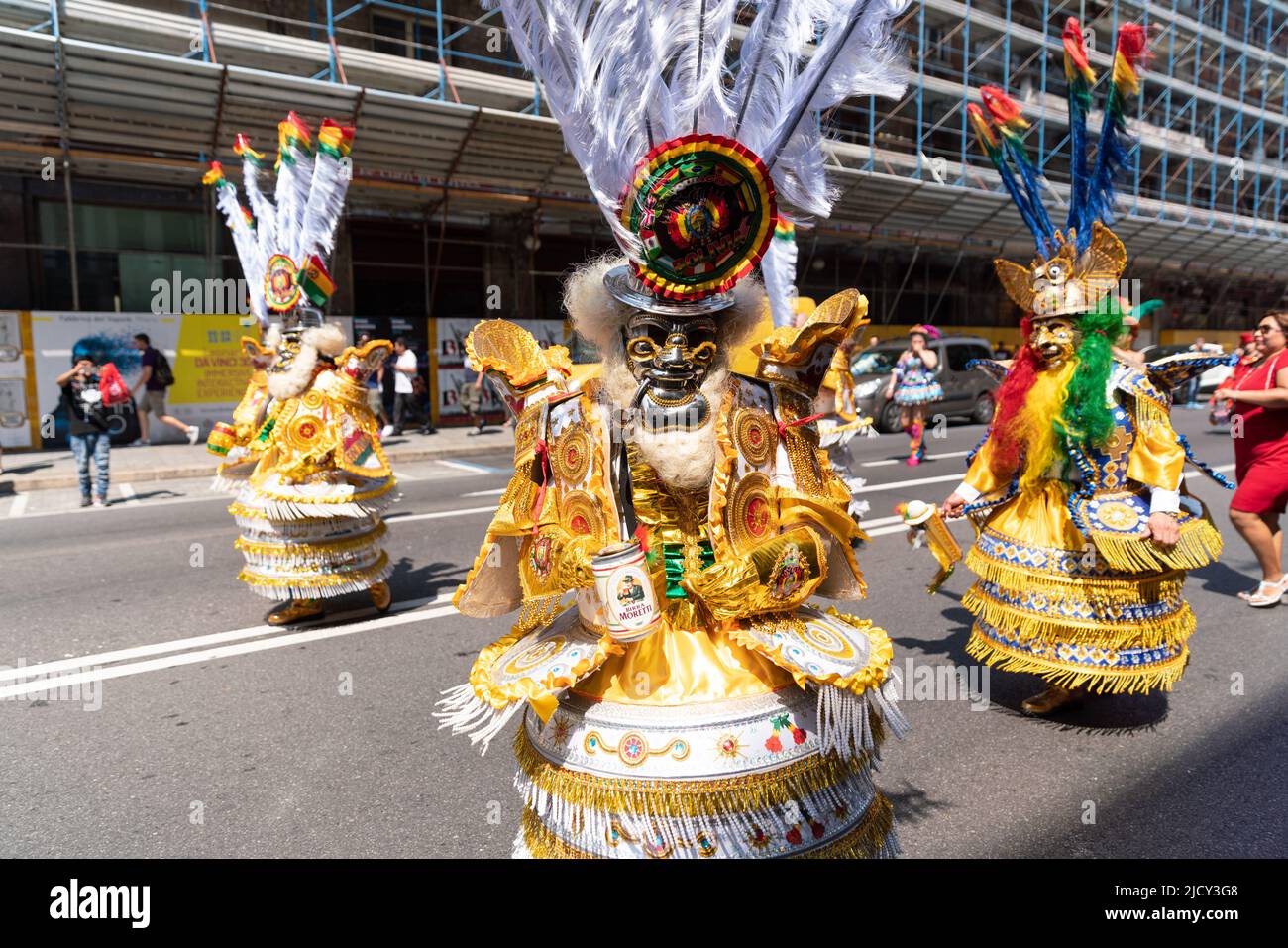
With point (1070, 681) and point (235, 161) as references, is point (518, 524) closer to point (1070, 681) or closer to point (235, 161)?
point (1070, 681)

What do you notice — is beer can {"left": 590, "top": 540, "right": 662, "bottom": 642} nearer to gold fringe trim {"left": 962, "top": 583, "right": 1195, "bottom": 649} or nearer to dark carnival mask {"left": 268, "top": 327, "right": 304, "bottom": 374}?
gold fringe trim {"left": 962, "top": 583, "right": 1195, "bottom": 649}

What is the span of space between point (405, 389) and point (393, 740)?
12.8m

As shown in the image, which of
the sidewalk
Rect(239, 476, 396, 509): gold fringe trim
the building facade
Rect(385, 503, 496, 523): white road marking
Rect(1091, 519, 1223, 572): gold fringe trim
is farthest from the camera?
the building facade

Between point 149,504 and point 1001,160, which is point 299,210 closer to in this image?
point 1001,160

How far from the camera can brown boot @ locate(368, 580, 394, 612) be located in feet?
20.7

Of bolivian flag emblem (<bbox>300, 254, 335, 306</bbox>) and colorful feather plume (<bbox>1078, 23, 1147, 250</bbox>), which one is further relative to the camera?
bolivian flag emblem (<bbox>300, 254, 335, 306</bbox>)

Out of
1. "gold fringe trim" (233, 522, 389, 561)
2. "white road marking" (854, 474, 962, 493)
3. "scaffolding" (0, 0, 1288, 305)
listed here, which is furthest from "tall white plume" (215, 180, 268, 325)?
"white road marking" (854, 474, 962, 493)

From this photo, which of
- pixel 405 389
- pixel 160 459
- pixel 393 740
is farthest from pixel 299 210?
pixel 405 389

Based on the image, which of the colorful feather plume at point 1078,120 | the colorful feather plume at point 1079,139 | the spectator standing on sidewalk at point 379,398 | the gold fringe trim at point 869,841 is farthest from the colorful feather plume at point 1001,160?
the spectator standing on sidewalk at point 379,398

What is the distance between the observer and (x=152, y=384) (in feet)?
47.5

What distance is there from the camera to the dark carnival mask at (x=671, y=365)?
7.59 feet

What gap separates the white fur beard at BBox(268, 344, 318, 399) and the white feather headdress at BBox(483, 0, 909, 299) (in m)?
4.02

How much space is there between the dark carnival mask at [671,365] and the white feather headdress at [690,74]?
0.36 ft

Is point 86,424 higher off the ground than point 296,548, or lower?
higher
